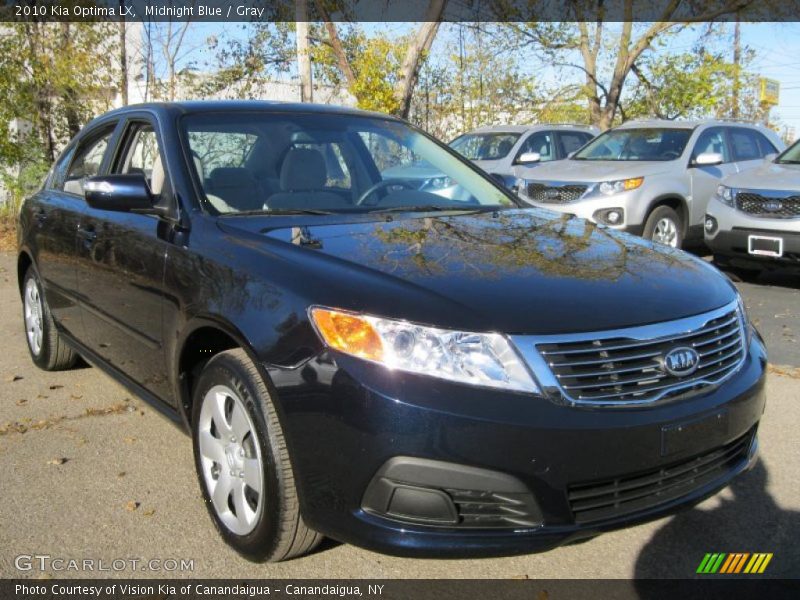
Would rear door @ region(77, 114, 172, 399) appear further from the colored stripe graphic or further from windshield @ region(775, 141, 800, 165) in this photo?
windshield @ region(775, 141, 800, 165)

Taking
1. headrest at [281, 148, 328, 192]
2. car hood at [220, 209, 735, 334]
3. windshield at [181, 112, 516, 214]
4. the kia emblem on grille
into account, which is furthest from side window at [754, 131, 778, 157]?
the kia emblem on grille

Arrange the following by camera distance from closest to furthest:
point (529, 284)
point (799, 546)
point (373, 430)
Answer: point (373, 430)
point (529, 284)
point (799, 546)

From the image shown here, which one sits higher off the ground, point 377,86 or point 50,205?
point 377,86

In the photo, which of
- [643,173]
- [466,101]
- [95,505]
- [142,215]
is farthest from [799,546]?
[466,101]

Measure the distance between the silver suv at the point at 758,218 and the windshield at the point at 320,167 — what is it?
452cm

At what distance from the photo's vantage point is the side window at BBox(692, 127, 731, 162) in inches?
384

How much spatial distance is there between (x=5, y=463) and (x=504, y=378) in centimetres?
267

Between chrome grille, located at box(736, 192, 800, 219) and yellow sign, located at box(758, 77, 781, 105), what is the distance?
19.8 m

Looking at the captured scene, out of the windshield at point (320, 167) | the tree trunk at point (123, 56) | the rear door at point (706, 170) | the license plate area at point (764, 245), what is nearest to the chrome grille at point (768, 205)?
the license plate area at point (764, 245)

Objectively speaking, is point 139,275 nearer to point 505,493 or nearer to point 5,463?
point 5,463

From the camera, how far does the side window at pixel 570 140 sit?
13062mm

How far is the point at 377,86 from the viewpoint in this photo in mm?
11852

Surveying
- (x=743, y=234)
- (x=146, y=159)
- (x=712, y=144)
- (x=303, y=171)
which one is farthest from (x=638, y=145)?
(x=146, y=159)
